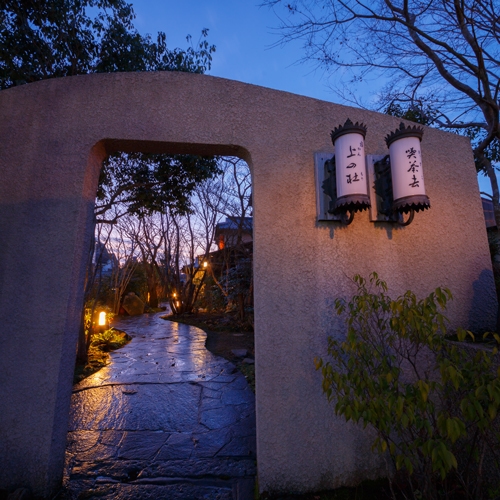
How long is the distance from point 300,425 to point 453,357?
4.28ft

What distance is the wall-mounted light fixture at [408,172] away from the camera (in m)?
2.28

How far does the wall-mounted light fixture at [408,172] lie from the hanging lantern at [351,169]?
29 centimetres

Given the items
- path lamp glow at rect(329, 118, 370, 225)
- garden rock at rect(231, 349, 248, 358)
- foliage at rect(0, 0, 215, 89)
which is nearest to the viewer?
path lamp glow at rect(329, 118, 370, 225)

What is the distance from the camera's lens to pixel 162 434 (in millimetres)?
3379

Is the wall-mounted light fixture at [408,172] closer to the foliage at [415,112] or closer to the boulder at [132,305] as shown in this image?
the foliage at [415,112]

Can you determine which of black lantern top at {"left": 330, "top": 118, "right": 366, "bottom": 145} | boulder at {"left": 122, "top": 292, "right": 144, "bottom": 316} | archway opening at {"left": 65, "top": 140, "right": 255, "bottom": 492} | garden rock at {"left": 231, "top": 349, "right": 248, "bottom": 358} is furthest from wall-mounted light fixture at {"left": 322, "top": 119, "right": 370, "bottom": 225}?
boulder at {"left": 122, "top": 292, "right": 144, "bottom": 316}

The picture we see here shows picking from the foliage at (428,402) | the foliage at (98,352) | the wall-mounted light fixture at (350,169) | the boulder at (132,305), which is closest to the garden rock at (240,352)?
the foliage at (98,352)

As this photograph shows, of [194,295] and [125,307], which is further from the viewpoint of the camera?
[125,307]

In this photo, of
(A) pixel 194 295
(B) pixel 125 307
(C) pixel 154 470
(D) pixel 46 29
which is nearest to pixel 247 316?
(A) pixel 194 295

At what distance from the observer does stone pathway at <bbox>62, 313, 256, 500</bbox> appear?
2.49 meters

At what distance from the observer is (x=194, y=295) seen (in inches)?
612

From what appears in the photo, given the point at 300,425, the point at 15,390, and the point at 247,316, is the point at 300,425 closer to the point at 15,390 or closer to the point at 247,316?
the point at 15,390

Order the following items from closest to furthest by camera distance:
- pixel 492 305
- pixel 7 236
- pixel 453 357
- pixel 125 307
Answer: pixel 453 357 < pixel 7 236 < pixel 492 305 < pixel 125 307

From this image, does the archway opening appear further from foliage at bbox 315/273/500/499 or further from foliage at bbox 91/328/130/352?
foliage at bbox 315/273/500/499
